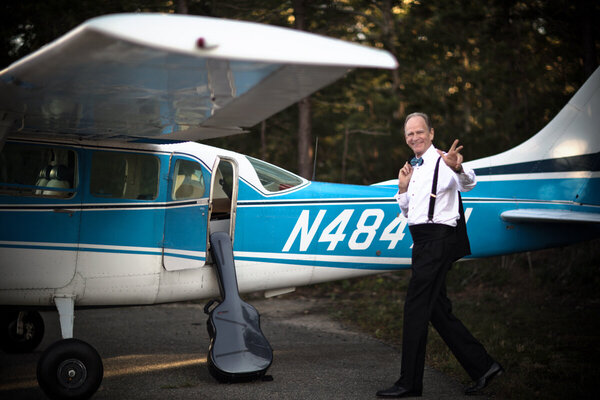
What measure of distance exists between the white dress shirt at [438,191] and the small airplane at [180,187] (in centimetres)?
121

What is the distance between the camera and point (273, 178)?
5938 mm

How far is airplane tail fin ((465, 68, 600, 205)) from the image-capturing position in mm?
6301

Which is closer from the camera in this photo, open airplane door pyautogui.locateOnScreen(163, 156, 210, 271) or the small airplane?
the small airplane

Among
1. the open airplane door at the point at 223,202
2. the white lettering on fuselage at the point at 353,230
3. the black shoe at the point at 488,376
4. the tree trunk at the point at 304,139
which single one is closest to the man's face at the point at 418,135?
the white lettering on fuselage at the point at 353,230

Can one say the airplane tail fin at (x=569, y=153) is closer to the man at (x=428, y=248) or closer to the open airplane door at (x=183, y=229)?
the man at (x=428, y=248)

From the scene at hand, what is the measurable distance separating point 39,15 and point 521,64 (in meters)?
10.6

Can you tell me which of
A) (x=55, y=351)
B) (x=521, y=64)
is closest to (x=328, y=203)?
(x=55, y=351)

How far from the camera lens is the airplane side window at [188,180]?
5.41 metres

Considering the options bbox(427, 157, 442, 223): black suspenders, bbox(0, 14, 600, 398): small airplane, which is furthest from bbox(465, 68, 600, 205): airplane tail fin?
bbox(427, 157, 442, 223): black suspenders

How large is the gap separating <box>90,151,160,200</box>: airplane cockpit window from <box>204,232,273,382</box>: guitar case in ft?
2.79

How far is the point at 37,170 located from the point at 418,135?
308cm

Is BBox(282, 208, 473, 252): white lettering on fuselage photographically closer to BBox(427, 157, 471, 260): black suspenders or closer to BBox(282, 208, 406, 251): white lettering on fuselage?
BBox(282, 208, 406, 251): white lettering on fuselage

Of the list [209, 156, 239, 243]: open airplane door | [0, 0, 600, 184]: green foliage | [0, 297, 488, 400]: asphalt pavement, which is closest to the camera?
[0, 297, 488, 400]: asphalt pavement

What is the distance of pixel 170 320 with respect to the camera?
27.1ft
